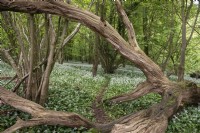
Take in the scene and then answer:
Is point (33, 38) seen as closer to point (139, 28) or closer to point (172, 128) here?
point (172, 128)

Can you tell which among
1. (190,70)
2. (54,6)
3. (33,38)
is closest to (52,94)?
→ (33,38)

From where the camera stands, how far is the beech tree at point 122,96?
279 inches

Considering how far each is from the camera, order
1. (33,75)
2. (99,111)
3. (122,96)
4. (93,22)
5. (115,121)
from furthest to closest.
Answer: (122,96) → (33,75) → (99,111) → (93,22) → (115,121)

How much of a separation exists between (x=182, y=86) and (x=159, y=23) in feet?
64.9

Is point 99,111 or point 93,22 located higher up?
point 93,22

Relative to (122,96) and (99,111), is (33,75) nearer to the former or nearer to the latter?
(99,111)

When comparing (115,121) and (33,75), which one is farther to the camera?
(33,75)

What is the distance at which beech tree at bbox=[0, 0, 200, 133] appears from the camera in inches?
279

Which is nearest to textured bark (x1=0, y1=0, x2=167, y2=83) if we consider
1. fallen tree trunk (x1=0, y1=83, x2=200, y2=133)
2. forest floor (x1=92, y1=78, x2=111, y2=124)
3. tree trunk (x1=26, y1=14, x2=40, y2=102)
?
tree trunk (x1=26, y1=14, x2=40, y2=102)

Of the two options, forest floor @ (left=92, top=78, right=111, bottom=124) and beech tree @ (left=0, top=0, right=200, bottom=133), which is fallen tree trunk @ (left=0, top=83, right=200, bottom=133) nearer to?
beech tree @ (left=0, top=0, right=200, bottom=133)

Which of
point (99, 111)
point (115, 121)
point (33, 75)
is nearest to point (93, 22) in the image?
point (33, 75)

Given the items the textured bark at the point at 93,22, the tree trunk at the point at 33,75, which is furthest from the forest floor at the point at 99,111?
the tree trunk at the point at 33,75

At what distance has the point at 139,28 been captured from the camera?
29.5 metres

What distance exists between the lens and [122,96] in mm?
11086
